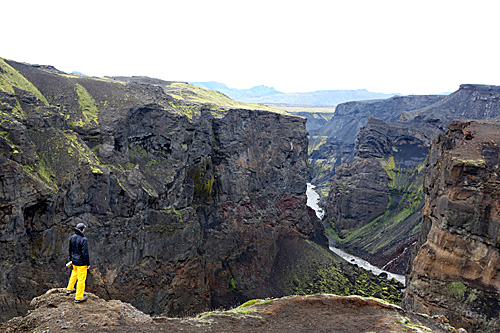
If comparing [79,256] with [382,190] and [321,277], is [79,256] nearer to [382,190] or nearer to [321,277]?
[321,277]

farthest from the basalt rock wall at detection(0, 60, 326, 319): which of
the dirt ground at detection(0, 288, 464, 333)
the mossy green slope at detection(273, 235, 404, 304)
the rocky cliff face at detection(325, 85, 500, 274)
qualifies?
the rocky cliff face at detection(325, 85, 500, 274)

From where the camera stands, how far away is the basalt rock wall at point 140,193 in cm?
3524

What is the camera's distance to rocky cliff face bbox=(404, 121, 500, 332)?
34.7 metres

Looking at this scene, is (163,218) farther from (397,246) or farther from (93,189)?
(397,246)

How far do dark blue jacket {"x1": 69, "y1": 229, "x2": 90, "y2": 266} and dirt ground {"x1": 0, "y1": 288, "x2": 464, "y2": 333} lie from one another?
1.92 meters

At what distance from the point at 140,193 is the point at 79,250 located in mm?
28412

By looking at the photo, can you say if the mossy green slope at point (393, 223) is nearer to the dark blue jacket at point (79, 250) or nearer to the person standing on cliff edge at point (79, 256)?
the person standing on cliff edge at point (79, 256)

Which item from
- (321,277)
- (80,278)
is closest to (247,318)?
(80,278)

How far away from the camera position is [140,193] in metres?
43.9

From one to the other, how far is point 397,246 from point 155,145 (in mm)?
66043

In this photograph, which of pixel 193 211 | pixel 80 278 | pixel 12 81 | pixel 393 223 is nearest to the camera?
pixel 80 278

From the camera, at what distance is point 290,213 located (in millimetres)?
73625

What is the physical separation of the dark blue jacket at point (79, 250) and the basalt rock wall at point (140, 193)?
72.2 ft

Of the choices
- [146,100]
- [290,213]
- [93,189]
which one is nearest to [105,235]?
[93,189]
